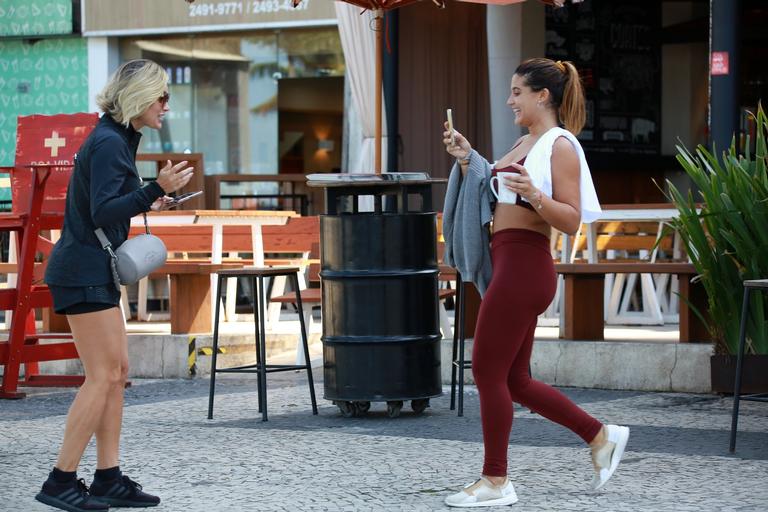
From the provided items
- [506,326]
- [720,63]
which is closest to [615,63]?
[720,63]

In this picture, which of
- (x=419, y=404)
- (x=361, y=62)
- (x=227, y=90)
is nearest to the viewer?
(x=419, y=404)

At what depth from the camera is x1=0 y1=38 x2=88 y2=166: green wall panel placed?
17.8 m

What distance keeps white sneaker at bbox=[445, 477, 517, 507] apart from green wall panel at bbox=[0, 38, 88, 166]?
13.4 m

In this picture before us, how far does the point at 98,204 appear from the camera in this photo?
16.5 feet

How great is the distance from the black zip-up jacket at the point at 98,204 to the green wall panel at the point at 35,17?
13.1 metres

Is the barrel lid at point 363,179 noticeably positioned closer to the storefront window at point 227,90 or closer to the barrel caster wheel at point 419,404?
the barrel caster wheel at point 419,404

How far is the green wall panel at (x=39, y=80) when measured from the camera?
17844 millimetres

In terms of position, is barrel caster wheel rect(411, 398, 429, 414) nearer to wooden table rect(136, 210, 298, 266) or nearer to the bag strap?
wooden table rect(136, 210, 298, 266)

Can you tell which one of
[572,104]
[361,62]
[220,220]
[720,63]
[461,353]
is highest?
[361,62]

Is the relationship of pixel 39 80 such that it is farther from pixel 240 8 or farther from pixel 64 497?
pixel 64 497

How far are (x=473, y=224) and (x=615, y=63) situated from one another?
33.7 feet

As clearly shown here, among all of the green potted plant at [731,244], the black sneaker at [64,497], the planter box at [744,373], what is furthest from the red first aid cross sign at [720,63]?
the black sneaker at [64,497]

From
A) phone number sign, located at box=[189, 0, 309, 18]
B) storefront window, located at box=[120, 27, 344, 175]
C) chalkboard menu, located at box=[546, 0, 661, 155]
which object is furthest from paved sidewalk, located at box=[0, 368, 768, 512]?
storefront window, located at box=[120, 27, 344, 175]

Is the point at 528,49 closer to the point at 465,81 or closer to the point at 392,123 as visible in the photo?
the point at 465,81
